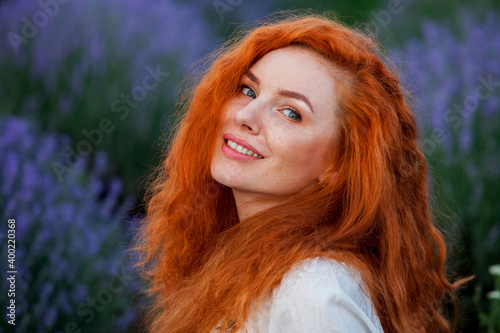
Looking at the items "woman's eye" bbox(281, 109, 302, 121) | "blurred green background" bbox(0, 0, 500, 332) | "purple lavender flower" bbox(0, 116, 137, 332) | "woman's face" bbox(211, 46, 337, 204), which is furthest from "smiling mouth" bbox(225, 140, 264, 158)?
"purple lavender flower" bbox(0, 116, 137, 332)

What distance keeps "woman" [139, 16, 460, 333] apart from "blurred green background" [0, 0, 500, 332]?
0.92 meters

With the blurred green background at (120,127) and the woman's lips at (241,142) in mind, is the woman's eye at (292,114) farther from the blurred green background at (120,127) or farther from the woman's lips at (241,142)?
the blurred green background at (120,127)

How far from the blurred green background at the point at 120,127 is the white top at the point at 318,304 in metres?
1.37

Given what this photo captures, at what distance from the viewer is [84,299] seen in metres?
2.90

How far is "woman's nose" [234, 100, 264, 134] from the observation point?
1.83 metres

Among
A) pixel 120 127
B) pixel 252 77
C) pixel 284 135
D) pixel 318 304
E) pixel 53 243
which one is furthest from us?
pixel 120 127

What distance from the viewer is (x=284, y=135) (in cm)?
180

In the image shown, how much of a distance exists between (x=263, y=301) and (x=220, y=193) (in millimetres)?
850

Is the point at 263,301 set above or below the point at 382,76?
→ below

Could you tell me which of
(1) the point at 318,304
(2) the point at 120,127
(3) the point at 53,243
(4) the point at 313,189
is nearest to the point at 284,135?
(4) the point at 313,189

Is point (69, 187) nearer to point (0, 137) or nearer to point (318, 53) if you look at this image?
point (0, 137)

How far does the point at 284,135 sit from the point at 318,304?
61cm

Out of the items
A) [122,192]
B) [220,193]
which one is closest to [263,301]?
[220,193]

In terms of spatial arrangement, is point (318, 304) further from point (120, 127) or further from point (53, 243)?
point (120, 127)
